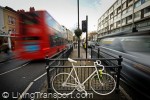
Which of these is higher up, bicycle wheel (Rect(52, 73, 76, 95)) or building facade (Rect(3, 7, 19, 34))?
building facade (Rect(3, 7, 19, 34))

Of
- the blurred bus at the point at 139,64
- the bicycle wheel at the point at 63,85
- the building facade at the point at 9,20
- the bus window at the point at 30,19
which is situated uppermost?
the building facade at the point at 9,20

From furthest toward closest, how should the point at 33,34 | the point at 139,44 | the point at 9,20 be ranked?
the point at 9,20 → the point at 33,34 → the point at 139,44

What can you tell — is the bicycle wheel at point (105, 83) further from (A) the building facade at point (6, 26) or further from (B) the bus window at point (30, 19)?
(A) the building facade at point (6, 26)

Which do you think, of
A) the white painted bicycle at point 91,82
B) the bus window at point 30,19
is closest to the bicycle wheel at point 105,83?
the white painted bicycle at point 91,82

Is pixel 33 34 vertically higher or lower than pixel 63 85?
higher

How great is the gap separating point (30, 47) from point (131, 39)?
7173 millimetres

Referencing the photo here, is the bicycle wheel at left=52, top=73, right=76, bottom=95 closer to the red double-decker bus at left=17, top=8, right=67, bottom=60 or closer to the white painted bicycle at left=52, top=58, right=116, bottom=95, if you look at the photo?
the white painted bicycle at left=52, top=58, right=116, bottom=95

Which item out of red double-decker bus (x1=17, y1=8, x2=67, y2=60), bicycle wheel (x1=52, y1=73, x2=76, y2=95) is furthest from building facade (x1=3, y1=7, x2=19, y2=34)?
bicycle wheel (x1=52, y1=73, x2=76, y2=95)

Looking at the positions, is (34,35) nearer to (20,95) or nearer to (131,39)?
(20,95)

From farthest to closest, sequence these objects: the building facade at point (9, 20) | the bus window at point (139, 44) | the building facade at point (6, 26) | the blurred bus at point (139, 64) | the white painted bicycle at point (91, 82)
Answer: the building facade at point (9, 20) → the building facade at point (6, 26) → the white painted bicycle at point (91, 82) → the bus window at point (139, 44) → the blurred bus at point (139, 64)

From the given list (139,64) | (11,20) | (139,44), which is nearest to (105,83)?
(139,64)

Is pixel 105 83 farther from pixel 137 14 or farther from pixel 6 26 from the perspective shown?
pixel 137 14

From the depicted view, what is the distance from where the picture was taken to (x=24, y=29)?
29.1 feet

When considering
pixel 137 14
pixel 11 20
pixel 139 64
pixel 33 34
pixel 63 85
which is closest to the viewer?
pixel 139 64
